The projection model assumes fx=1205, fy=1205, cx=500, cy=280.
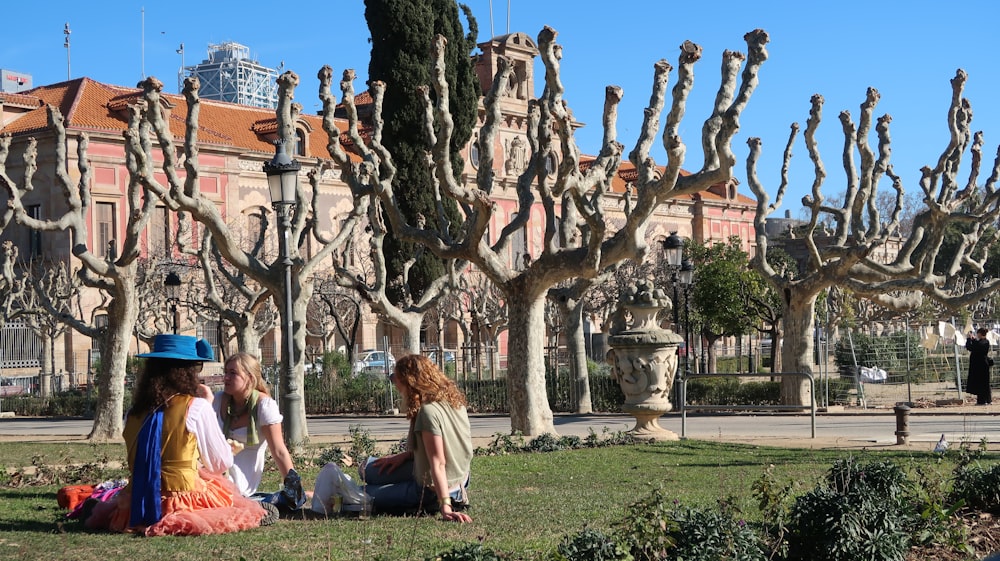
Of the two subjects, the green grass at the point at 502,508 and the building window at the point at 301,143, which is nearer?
the green grass at the point at 502,508

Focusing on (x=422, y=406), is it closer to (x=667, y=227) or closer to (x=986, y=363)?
(x=986, y=363)

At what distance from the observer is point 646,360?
16.0 meters

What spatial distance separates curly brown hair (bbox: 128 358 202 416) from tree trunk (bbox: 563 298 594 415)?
18.5 m

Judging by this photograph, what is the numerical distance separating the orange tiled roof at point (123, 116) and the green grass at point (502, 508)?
1210 inches

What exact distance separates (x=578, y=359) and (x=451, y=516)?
18644mm

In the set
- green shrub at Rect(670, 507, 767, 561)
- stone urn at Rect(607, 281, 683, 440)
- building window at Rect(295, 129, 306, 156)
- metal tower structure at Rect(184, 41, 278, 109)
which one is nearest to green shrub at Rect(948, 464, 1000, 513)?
green shrub at Rect(670, 507, 767, 561)

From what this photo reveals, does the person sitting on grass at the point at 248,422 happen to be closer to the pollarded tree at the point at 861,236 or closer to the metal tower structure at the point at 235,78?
the pollarded tree at the point at 861,236

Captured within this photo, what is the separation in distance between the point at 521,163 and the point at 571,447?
4138 centimetres

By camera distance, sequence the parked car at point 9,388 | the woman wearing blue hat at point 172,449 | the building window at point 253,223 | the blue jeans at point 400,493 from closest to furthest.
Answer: the woman wearing blue hat at point 172,449, the blue jeans at point 400,493, the parked car at point 9,388, the building window at point 253,223

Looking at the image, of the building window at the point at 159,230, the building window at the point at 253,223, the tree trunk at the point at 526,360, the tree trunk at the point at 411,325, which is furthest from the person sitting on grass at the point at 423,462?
the building window at the point at 253,223

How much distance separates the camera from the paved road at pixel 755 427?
16.9 metres

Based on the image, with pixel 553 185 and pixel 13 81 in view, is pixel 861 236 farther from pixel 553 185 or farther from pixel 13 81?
pixel 13 81

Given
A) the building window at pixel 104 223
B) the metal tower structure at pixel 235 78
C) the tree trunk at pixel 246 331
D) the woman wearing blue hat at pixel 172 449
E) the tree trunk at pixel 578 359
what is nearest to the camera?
the woman wearing blue hat at pixel 172 449

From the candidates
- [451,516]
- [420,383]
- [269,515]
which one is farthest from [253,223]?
[451,516]
